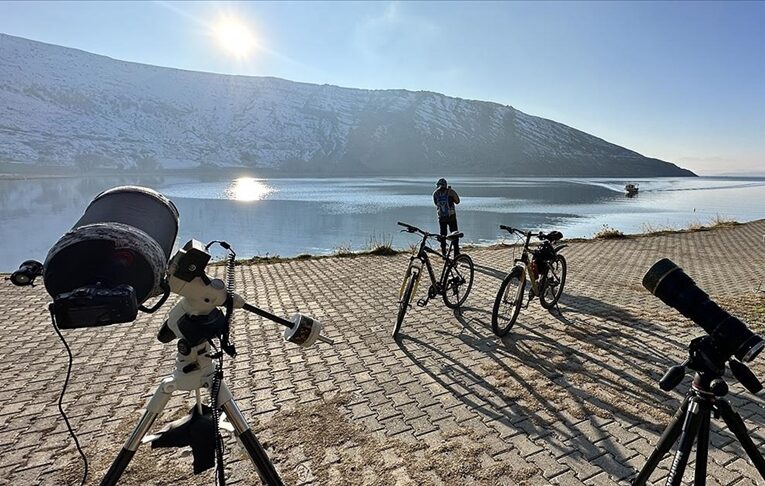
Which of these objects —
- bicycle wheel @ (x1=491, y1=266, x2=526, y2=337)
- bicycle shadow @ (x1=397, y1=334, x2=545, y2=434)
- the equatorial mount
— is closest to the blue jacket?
bicycle wheel @ (x1=491, y1=266, x2=526, y2=337)

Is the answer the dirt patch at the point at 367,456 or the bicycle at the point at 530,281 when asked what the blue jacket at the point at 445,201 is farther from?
the dirt patch at the point at 367,456

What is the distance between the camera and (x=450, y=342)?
16.3ft

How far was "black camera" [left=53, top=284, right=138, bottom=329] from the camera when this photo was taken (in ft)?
4.45

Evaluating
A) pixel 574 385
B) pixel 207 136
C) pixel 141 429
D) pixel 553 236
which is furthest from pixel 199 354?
pixel 207 136

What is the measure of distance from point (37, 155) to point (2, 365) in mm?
125119

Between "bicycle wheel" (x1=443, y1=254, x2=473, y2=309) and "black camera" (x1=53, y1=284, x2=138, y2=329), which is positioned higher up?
"black camera" (x1=53, y1=284, x2=138, y2=329)

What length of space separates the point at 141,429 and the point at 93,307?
2.39ft

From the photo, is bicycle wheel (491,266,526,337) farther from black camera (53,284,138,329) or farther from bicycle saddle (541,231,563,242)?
black camera (53,284,138,329)

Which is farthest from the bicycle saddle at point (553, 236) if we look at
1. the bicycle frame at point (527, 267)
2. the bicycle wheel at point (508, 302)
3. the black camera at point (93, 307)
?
the black camera at point (93, 307)

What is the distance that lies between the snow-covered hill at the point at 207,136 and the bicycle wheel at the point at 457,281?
123386 millimetres

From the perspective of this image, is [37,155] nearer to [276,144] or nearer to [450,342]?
[276,144]

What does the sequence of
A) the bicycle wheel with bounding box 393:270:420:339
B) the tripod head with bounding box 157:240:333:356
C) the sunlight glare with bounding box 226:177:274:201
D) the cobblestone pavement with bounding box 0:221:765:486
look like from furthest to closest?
the sunlight glare with bounding box 226:177:274:201, the bicycle wheel with bounding box 393:270:420:339, the cobblestone pavement with bounding box 0:221:765:486, the tripod head with bounding box 157:240:333:356

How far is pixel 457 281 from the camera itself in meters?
6.12

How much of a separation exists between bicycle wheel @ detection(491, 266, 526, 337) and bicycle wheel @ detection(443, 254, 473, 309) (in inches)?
38.7
